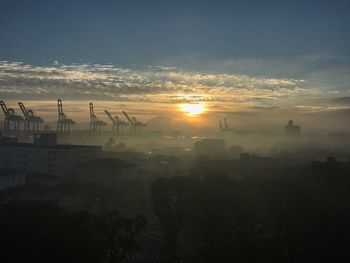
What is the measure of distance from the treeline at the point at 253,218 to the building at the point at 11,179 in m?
12.2

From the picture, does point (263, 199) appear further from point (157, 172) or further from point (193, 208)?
point (157, 172)

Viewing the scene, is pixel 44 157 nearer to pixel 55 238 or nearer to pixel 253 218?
pixel 253 218

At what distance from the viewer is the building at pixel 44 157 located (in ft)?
94.1

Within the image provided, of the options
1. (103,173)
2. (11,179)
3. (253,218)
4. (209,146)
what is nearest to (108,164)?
(103,173)

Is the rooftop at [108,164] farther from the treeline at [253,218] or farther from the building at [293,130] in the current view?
the building at [293,130]

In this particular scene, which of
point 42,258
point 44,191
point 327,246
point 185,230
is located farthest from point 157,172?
point 42,258

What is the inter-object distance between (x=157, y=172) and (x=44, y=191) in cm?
1124

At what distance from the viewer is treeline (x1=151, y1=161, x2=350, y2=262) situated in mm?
11227

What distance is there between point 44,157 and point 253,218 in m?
20.8

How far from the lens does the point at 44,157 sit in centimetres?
2947

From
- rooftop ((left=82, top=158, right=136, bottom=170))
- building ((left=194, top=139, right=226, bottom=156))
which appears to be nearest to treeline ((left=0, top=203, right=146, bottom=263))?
rooftop ((left=82, top=158, right=136, bottom=170))

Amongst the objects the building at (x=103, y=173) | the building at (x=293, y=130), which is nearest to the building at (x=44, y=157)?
the building at (x=103, y=173)

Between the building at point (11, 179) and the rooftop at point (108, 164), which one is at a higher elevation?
the rooftop at point (108, 164)

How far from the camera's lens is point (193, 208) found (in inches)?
523
